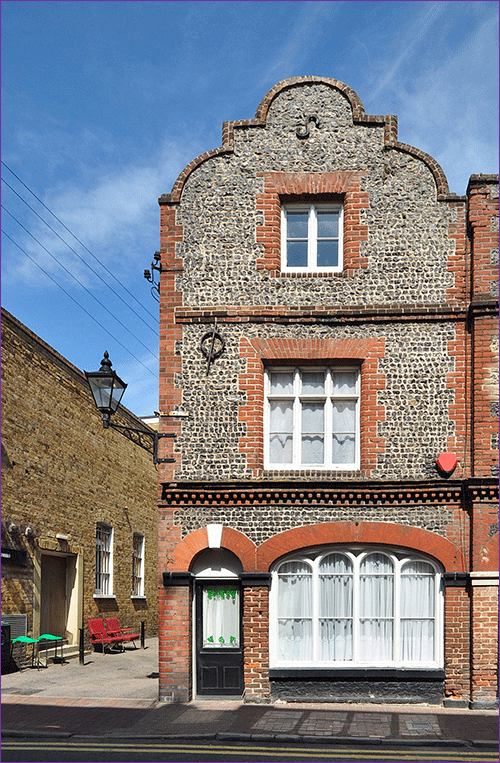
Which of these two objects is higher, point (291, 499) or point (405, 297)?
point (405, 297)

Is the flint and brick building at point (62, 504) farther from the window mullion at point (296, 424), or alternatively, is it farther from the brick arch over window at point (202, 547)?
the window mullion at point (296, 424)

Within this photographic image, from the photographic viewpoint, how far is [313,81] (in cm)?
1523

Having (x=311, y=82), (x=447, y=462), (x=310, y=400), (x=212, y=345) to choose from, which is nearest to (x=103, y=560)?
(x=212, y=345)

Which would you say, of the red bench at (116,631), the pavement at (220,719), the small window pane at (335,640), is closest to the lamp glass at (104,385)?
the pavement at (220,719)

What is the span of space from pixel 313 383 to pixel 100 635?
1073cm

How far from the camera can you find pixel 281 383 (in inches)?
584

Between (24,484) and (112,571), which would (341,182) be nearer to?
(24,484)

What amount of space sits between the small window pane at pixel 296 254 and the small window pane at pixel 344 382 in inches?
86.8

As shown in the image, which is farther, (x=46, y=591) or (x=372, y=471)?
(x=46, y=591)

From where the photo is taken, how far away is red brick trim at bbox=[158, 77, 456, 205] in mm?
14914

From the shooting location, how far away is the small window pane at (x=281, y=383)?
48.5 feet

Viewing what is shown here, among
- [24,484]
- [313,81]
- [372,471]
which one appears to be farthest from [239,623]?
[313,81]

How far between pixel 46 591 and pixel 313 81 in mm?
13446

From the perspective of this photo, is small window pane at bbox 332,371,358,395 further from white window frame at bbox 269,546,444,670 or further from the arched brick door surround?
white window frame at bbox 269,546,444,670
